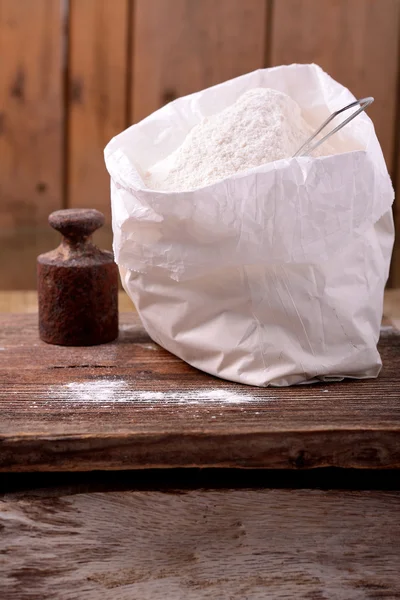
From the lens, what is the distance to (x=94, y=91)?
75.5 inches

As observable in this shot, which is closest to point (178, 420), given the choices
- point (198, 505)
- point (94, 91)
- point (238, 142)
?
point (198, 505)

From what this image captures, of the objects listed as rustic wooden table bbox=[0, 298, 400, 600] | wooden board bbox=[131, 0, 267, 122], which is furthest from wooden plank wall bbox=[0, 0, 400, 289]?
rustic wooden table bbox=[0, 298, 400, 600]

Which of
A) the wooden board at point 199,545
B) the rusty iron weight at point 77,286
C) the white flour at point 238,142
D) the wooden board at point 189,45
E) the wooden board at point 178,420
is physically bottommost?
the wooden board at point 199,545

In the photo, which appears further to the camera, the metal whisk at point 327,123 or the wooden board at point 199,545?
the metal whisk at point 327,123

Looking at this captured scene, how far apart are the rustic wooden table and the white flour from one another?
322 mm

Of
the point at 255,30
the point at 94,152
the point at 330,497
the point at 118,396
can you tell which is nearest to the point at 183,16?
the point at 255,30

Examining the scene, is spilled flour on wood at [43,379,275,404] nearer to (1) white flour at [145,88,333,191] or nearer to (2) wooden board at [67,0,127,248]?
(1) white flour at [145,88,333,191]

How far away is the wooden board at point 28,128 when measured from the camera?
6.18ft

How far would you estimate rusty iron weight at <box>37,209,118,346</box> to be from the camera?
3.79 feet

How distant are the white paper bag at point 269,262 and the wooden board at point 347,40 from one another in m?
0.87

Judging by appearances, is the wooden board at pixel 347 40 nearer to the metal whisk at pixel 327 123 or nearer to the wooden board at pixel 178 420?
the metal whisk at pixel 327 123

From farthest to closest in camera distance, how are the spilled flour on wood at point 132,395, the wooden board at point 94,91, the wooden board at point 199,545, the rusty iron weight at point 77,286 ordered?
the wooden board at point 94,91, the rusty iron weight at point 77,286, the spilled flour on wood at point 132,395, the wooden board at point 199,545

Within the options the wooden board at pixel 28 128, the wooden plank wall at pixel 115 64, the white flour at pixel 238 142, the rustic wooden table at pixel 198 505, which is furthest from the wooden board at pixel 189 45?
the rustic wooden table at pixel 198 505

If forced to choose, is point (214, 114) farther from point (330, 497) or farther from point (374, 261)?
point (330, 497)
